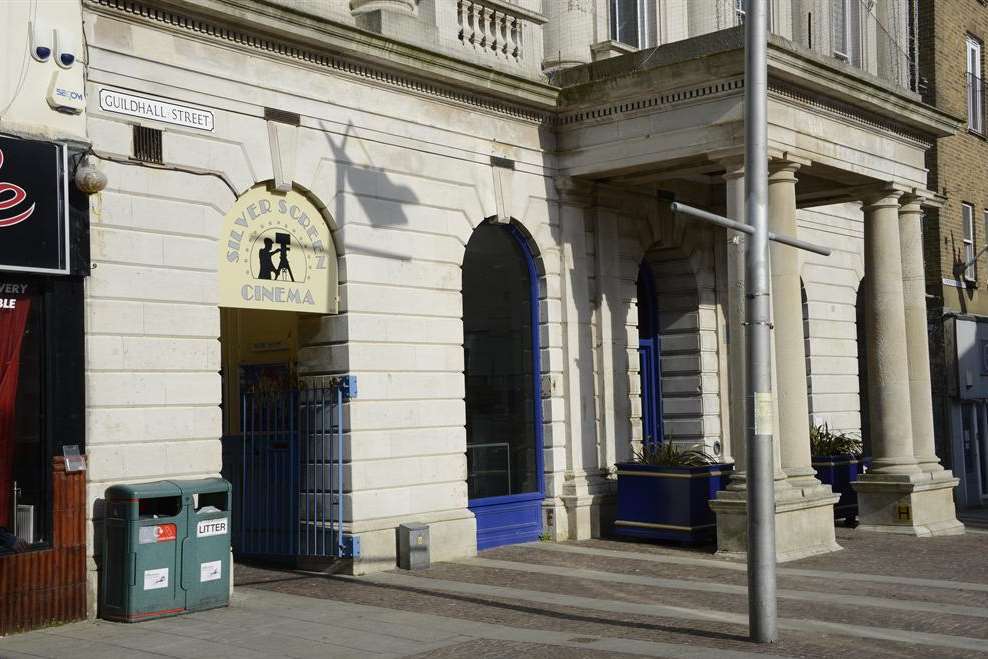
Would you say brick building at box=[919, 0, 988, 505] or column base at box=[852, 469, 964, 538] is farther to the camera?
brick building at box=[919, 0, 988, 505]

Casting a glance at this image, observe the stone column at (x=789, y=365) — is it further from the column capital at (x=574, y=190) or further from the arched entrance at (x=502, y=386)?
the arched entrance at (x=502, y=386)

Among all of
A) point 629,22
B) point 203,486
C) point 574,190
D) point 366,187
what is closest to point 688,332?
point 574,190

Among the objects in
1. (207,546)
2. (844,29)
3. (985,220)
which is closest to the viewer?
(207,546)

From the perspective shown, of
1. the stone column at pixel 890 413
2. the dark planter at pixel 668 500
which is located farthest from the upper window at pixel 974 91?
the dark planter at pixel 668 500

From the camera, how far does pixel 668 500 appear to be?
15.9m

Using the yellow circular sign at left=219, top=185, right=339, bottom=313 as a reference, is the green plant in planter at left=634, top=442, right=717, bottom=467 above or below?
below

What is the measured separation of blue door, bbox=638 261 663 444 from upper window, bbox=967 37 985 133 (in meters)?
10.7

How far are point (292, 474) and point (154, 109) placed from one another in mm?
4538

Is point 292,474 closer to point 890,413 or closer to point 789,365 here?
point 789,365

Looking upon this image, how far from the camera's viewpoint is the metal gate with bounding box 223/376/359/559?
13352mm

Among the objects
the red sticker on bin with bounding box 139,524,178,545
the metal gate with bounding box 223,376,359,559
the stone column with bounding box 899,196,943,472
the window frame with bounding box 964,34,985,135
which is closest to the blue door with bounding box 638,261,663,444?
the stone column with bounding box 899,196,943,472

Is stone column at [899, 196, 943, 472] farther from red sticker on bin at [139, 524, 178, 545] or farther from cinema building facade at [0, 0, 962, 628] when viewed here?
red sticker on bin at [139, 524, 178, 545]

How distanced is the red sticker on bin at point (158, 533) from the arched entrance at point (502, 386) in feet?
16.9

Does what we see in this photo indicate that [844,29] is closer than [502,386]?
No
